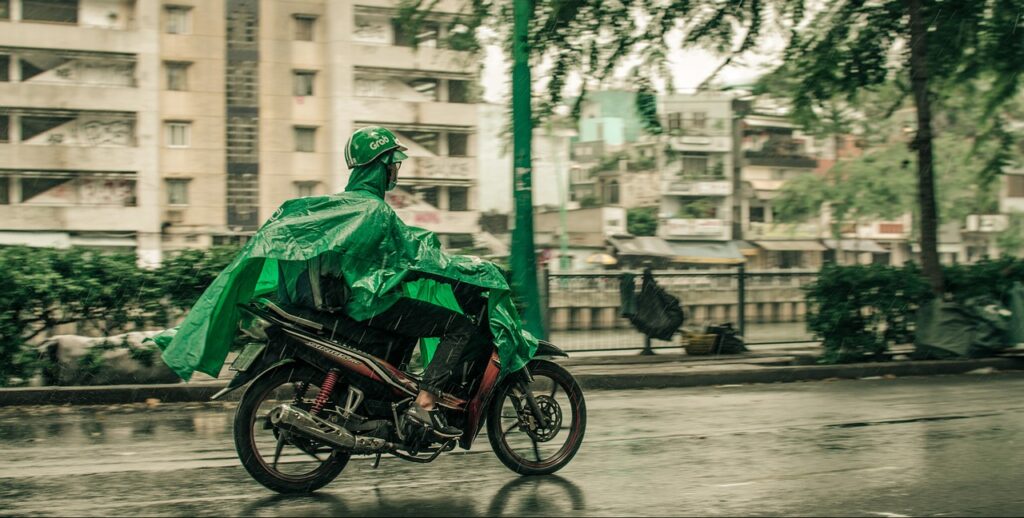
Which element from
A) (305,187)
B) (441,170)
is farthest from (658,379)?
(441,170)

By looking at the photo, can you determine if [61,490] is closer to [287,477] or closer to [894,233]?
[287,477]

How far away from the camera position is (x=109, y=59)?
4588cm

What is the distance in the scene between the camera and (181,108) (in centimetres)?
4719

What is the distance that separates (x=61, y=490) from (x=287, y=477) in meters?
1.23

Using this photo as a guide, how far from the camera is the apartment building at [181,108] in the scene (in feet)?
148

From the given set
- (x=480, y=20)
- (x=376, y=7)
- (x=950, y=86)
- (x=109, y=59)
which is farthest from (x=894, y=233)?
(x=480, y=20)

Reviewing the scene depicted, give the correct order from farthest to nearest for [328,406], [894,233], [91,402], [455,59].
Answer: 1. [894,233]
2. [455,59]
3. [91,402]
4. [328,406]

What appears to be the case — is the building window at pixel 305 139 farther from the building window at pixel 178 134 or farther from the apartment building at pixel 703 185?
the apartment building at pixel 703 185

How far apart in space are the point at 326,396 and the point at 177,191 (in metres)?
44.4

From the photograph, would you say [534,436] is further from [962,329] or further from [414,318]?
[962,329]

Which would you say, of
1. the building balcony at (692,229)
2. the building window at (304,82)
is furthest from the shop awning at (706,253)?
the building window at (304,82)

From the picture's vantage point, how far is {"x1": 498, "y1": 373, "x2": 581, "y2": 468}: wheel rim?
6016 mm

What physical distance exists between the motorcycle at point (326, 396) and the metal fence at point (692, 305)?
331 inches

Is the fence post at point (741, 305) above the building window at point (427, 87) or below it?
below
